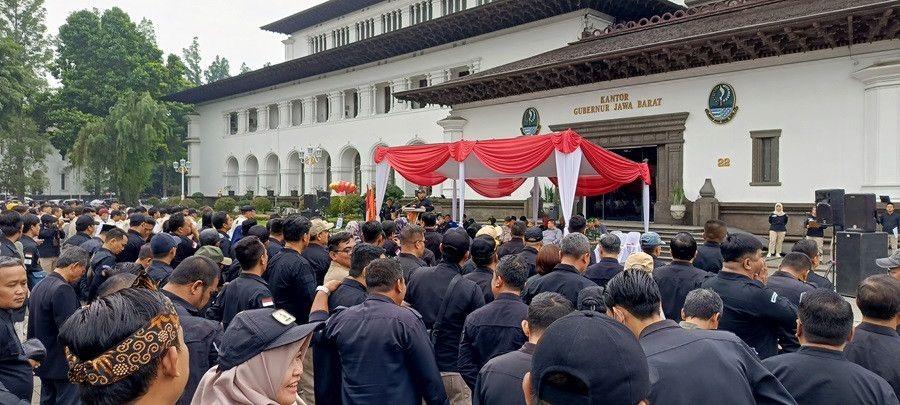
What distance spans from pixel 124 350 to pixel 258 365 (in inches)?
22.0

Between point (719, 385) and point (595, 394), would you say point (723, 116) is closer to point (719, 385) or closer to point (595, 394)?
point (719, 385)

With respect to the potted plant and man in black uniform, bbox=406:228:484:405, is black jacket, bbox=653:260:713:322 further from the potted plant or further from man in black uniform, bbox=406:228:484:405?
the potted plant

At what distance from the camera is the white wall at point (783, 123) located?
14273 millimetres

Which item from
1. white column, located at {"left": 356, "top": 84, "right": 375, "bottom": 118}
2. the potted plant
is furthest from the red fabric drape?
white column, located at {"left": 356, "top": 84, "right": 375, "bottom": 118}

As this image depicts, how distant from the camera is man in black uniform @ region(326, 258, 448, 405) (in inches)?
133

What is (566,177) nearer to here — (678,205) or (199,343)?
(678,205)

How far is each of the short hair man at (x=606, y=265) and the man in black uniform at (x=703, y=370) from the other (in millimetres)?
3055

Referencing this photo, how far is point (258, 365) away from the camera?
2074mm

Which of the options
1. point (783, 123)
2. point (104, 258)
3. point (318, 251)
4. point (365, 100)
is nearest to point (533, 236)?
point (318, 251)

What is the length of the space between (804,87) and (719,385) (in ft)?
49.9

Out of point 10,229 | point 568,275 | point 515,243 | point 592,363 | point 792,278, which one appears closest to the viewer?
point 592,363

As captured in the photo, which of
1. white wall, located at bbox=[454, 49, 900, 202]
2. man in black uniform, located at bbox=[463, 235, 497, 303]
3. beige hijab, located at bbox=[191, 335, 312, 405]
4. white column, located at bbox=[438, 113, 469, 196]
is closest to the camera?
beige hijab, located at bbox=[191, 335, 312, 405]

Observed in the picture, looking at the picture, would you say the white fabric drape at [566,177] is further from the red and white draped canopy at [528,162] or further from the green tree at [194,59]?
the green tree at [194,59]

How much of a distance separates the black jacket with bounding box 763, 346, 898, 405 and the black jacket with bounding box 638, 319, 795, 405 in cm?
33
